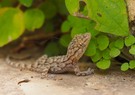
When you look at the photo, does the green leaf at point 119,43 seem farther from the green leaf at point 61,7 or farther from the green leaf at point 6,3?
the green leaf at point 6,3

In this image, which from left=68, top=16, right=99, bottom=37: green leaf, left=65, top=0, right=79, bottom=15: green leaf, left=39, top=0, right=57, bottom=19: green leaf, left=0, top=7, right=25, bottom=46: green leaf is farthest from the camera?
left=39, top=0, right=57, bottom=19: green leaf

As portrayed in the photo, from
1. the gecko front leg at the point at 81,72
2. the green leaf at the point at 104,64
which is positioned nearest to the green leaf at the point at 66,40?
the gecko front leg at the point at 81,72

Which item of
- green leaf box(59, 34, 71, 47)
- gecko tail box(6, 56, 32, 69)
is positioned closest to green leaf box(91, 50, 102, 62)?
green leaf box(59, 34, 71, 47)

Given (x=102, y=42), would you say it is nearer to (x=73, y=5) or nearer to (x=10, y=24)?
(x=73, y=5)

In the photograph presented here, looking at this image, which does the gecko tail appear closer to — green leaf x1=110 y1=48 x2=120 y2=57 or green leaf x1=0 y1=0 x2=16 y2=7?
green leaf x1=0 y1=0 x2=16 y2=7

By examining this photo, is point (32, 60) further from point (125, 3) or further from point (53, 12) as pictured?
point (125, 3)

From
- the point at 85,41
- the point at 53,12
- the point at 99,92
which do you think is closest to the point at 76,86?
the point at 99,92

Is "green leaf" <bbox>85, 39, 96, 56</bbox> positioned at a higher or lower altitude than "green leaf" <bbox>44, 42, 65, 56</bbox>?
higher

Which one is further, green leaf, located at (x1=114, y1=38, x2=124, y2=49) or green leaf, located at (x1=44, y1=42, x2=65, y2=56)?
green leaf, located at (x1=44, y1=42, x2=65, y2=56)

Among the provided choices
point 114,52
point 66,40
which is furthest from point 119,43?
point 66,40
